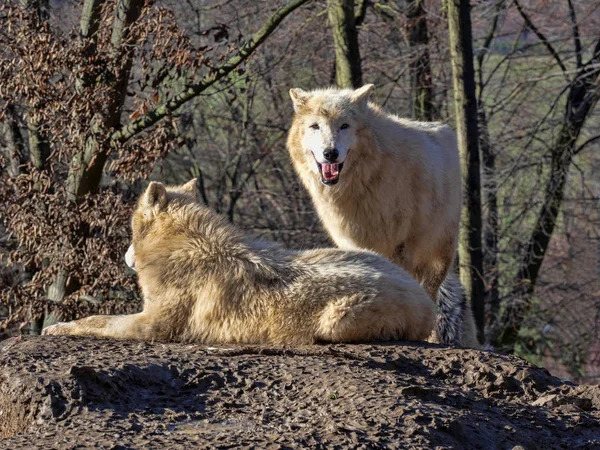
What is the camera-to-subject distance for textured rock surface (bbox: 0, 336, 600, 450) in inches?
181

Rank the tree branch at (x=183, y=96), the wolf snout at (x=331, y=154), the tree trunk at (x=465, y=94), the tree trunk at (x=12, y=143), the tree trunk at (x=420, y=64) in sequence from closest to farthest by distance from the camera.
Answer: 1. the wolf snout at (x=331, y=154)
2. the tree branch at (x=183, y=96)
3. the tree trunk at (x=12, y=143)
4. the tree trunk at (x=465, y=94)
5. the tree trunk at (x=420, y=64)

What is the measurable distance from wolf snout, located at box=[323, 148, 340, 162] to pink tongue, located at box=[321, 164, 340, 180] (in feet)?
0.27

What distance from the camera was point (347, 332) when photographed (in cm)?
629

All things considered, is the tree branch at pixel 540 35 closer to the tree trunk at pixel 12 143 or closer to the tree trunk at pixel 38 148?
the tree trunk at pixel 38 148

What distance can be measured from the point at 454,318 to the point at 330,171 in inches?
80.3

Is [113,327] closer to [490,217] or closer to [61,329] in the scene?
[61,329]

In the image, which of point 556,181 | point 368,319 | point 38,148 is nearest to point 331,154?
point 368,319

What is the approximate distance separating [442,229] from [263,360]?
4388mm

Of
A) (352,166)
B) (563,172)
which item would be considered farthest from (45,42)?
(563,172)

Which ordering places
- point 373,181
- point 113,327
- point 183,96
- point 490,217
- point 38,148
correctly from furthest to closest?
1. point 490,217
2. point 38,148
3. point 183,96
4. point 373,181
5. point 113,327

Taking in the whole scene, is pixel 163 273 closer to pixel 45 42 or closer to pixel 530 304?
pixel 45 42

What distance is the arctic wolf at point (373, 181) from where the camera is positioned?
8.84 metres

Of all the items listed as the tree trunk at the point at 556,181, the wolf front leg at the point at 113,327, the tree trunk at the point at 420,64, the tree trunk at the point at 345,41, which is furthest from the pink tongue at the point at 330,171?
the tree trunk at the point at 556,181

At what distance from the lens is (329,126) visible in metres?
8.74
